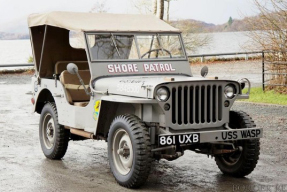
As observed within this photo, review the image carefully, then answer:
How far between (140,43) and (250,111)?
6723mm

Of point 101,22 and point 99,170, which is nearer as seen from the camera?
point 99,170

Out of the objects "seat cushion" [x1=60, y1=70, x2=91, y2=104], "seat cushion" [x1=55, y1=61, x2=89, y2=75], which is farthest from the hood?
"seat cushion" [x1=55, y1=61, x2=89, y2=75]

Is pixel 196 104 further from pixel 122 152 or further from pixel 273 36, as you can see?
pixel 273 36

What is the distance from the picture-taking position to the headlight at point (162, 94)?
25.6 feet

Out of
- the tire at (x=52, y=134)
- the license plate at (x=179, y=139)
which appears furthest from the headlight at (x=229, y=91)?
the tire at (x=52, y=134)

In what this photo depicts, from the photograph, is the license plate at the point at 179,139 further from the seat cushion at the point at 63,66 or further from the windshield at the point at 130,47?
the seat cushion at the point at 63,66

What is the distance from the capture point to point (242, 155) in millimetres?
8500

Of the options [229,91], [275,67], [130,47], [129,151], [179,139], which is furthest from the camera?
[275,67]

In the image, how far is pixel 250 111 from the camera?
15797 mm

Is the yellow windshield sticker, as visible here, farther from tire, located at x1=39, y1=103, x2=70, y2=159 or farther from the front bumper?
the front bumper

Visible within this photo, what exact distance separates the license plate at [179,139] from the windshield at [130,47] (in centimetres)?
216

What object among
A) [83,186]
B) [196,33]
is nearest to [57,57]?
[83,186]

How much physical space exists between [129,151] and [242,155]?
1547 millimetres

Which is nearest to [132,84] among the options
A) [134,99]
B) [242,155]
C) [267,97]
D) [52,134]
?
[134,99]
